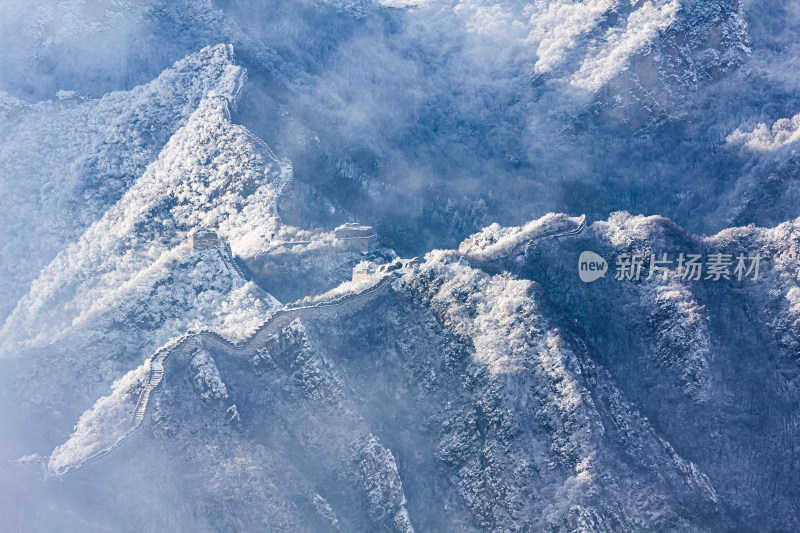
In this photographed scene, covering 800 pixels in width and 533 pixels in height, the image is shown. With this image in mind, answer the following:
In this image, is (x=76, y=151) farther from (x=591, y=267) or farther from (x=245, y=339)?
(x=591, y=267)

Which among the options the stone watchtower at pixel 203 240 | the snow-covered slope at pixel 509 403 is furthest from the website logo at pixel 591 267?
the stone watchtower at pixel 203 240

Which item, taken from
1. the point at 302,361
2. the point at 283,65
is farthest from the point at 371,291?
the point at 283,65

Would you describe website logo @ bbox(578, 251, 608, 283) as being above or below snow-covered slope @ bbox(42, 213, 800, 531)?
above

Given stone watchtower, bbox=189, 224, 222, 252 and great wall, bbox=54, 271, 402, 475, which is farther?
stone watchtower, bbox=189, 224, 222, 252

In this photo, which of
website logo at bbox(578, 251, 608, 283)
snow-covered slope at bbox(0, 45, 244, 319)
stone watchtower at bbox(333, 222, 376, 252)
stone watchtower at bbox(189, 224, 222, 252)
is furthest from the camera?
snow-covered slope at bbox(0, 45, 244, 319)

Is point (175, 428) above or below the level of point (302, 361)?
below

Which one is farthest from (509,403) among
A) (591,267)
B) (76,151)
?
(76,151)

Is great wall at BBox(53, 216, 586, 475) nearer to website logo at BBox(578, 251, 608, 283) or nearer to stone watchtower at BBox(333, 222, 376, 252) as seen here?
stone watchtower at BBox(333, 222, 376, 252)

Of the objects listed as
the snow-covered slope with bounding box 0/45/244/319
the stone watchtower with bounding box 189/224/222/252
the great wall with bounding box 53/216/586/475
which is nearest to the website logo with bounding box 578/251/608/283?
the great wall with bounding box 53/216/586/475

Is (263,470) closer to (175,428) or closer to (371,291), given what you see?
(175,428)
